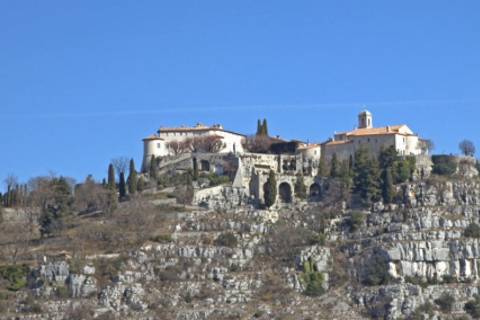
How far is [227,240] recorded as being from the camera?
113875mm

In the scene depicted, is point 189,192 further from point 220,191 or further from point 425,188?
point 425,188

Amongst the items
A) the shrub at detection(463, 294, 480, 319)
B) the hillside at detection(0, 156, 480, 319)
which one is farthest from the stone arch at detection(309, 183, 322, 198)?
the shrub at detection(463, 294, 480, 319)

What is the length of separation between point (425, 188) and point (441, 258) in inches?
434

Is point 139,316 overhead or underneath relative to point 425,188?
underneath

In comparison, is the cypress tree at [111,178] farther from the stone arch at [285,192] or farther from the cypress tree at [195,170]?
the stone arch at [285,192]

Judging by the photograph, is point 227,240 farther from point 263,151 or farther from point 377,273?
point 263,151

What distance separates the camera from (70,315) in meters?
103

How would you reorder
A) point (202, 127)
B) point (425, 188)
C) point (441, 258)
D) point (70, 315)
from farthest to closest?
point (202, 127), point (425, 188), point (441, 258), point (70, 315)

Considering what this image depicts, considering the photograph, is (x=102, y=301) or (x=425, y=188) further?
(x=425, y=188)

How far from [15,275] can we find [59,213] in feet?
36.8

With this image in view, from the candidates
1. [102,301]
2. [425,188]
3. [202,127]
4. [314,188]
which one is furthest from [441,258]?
[202,127]

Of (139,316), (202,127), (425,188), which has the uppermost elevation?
(202,127)

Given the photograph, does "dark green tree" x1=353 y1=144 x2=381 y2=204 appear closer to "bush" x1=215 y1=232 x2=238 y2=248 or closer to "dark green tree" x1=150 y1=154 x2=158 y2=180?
"bush" x1=215 y1=232 x2=238 y2=248

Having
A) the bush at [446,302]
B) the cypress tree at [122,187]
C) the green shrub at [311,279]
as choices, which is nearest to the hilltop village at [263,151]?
the cypress tree at [122,187]
